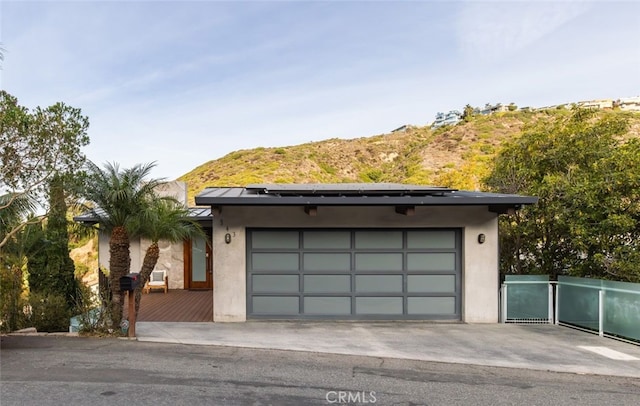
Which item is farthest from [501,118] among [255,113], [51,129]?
Answer: [51,129]

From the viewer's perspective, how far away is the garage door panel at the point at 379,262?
10.2 m

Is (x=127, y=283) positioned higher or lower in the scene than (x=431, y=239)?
lower

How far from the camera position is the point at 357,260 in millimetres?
10203

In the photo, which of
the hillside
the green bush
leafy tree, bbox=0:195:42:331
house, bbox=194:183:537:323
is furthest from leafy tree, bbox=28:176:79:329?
the hillside

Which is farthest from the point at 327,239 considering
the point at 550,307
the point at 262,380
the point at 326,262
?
the point at 550,307

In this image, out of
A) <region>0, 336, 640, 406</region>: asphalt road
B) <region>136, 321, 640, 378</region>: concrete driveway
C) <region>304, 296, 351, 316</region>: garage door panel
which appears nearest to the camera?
<region>0, 336, 640, 406</region>: asphalt road

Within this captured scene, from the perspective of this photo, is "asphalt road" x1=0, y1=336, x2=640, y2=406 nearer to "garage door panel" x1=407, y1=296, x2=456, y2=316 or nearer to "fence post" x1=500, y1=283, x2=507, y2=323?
"garage door panel" x1=407, y1=296, x2=456, y2=316

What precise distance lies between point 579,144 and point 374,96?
35.4m

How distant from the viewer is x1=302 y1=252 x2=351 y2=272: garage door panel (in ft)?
33.4

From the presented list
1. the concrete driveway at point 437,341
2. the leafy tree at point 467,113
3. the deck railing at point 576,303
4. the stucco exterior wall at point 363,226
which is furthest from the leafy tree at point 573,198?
the leafy tree at point 467,113

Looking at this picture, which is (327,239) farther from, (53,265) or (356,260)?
(53,265)

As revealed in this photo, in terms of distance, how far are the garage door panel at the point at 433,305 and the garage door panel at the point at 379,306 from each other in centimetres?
30

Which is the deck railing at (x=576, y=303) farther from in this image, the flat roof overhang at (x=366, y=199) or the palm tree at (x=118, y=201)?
the palm tree at (x=118, y=201)

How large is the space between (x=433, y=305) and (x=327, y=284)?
8.22ft
